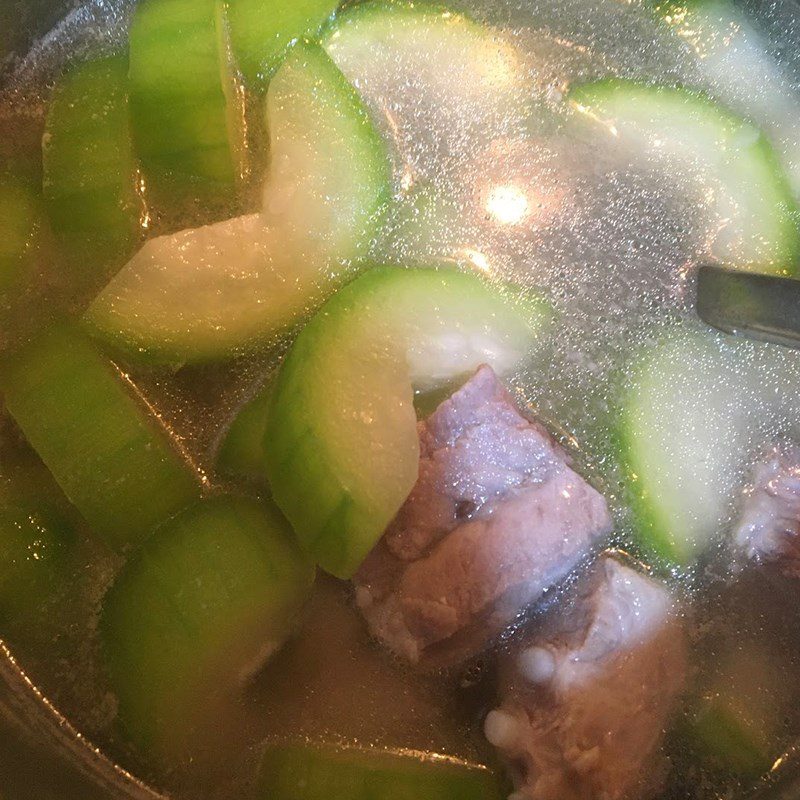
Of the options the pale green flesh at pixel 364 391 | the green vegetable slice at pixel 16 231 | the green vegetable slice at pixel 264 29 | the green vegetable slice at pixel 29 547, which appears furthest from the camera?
the green vegetable slice at pixel 264 29

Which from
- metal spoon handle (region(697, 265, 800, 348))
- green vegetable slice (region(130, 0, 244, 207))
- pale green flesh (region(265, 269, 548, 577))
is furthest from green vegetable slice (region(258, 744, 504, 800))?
green vegetable slice (region(130, 0, 244, 207))

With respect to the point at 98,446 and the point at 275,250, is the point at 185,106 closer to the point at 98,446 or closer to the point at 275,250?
the point at 275,250

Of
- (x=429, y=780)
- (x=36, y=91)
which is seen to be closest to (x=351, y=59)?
(x=36, y=91)

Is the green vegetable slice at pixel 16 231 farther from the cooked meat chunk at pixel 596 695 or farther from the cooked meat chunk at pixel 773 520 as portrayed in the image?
the cooked meat chunk at pixel 773 520

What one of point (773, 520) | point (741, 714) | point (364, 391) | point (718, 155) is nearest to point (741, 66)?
point (718, 155)

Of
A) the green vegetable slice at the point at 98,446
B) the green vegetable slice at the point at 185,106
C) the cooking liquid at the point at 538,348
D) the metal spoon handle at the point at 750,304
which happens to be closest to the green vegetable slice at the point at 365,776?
the cooking liquid at the point at 538,348

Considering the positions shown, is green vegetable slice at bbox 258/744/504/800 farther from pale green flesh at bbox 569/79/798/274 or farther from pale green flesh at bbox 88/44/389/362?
pale green flesh at bbox 569/79/798/274

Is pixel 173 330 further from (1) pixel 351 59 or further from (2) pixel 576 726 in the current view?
(2) pixel 576 726
